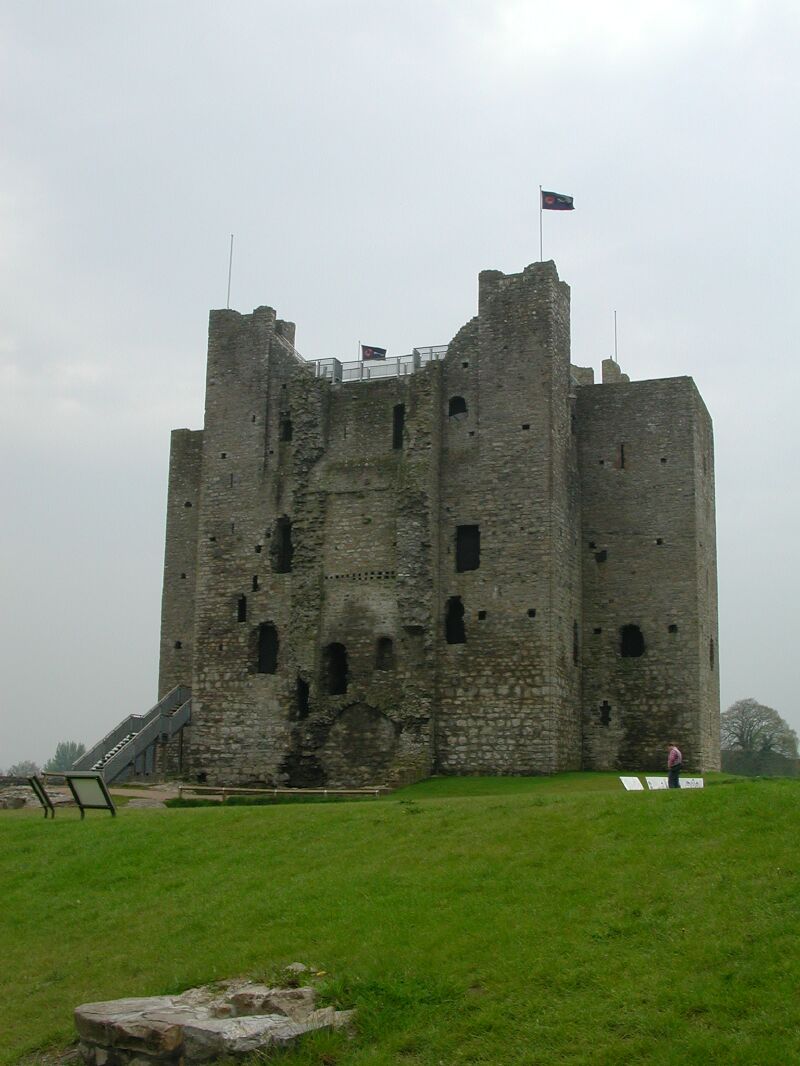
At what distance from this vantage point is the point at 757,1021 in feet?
37.3

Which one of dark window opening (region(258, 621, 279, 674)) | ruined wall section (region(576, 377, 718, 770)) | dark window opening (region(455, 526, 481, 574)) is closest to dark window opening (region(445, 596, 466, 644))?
dark window opening (region(455, 526, 481, 574))

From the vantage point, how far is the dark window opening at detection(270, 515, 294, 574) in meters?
39.1

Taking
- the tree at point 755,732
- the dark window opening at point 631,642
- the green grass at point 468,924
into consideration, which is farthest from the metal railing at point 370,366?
the tree at point 755,732

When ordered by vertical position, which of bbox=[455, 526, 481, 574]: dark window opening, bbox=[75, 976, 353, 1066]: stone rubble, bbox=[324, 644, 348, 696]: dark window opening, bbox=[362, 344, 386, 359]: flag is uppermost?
bbox=[362, 344, 386, 359]: flag

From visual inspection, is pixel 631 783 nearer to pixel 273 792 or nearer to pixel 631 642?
pixel 273 792

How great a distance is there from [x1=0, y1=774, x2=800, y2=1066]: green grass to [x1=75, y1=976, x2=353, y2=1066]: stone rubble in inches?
12.0

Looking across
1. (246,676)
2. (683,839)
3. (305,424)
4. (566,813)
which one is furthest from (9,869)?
(305,424)

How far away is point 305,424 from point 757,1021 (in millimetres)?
29659

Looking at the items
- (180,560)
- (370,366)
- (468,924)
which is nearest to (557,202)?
(370,366)

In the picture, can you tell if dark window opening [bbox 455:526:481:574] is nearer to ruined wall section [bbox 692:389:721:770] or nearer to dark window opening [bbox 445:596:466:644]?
dark window opening [bbox 445:596:466:644]

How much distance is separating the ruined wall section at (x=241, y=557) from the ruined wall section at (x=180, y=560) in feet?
11.3

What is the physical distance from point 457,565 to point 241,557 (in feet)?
23.5

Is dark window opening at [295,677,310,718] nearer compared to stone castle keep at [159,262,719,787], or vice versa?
stone castle keep at [159,262,719,787]

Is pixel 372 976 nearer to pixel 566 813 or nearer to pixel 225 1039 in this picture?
pixel 225 1039
